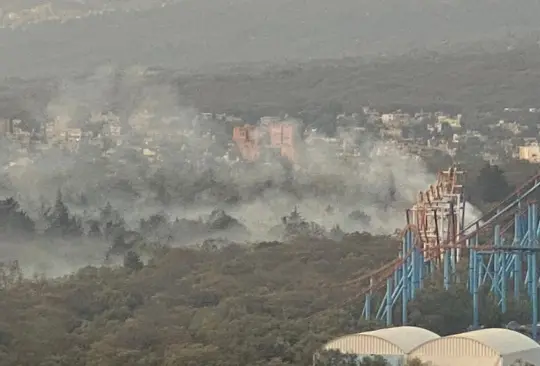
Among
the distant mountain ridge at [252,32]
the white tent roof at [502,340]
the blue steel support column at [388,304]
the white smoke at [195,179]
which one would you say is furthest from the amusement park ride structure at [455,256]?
the distant mountain ridge at [252,32]

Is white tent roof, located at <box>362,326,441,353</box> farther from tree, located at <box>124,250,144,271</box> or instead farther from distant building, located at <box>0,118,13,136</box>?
distant building, located at <box>0,118,13,136</box>

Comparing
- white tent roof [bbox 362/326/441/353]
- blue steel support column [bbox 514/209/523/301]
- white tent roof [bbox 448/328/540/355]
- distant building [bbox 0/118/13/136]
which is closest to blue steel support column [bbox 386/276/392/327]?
blue steel support column [bbox 514/209/523/301]

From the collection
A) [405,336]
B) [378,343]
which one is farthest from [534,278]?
[378,343]

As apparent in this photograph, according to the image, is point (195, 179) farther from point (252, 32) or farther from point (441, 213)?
point (252, 32)

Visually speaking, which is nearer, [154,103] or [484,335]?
[484,335]

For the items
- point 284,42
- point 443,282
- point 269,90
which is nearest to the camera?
point 443,282

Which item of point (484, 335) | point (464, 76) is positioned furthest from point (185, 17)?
point (484, 335)

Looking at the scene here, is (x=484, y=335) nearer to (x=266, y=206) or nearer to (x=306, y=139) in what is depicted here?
(x=266, y=206)
